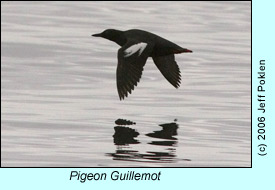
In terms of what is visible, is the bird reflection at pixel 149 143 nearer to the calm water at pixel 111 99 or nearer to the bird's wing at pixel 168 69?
the calm water at pixel 111 99

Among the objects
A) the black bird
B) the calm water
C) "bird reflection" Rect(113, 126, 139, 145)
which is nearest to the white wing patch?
the black bird

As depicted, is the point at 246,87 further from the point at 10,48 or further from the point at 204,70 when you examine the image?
the point at 10,48

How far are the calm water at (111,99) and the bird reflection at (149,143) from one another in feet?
0.03

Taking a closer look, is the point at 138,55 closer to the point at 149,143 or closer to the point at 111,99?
the point at 111,99

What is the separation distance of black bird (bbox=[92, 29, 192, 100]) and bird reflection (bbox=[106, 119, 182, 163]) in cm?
49

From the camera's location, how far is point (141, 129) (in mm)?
11727

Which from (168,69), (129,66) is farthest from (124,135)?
(168,69)

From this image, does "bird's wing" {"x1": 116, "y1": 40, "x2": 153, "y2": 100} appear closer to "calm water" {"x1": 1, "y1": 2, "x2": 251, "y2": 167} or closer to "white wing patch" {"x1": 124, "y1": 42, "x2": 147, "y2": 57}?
"white wing patch" {"x1": 124, "y1": 42, "x2": 147, "y2": 57}

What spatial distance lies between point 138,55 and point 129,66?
0.28 m

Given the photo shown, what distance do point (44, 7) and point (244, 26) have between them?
188 inches

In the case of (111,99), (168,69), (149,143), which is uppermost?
(168,69)

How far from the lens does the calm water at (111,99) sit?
10.6 metres

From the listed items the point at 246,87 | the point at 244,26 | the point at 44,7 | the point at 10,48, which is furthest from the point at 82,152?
the point at 44,7

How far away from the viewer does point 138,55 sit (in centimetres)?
1270
